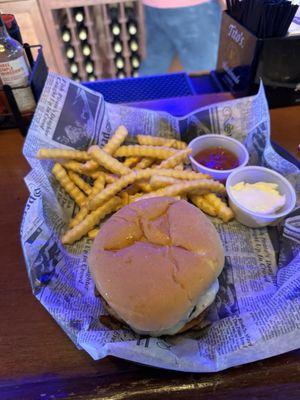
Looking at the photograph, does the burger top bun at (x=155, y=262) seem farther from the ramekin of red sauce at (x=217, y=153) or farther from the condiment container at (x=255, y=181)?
the ramekin of red sauce at (x=217, y=153)

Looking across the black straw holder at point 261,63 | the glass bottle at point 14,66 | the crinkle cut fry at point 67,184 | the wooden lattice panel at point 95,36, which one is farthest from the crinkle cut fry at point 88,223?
the wooden lattice panel at point 95,36

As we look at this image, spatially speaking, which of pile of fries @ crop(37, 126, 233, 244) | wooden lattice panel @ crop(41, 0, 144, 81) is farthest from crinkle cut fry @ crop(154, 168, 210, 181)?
wooden lattice panel @ crop(41, 0, 144, 81)

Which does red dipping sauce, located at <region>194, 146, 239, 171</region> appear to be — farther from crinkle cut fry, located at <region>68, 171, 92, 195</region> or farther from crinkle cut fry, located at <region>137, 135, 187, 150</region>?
crinkle cut fry, located at <region>68, 171, 92, 195</region>

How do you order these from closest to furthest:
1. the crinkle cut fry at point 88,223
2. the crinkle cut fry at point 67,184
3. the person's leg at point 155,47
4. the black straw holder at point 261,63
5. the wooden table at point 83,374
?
the wooden table at point 83,374
the crinkle cut fry at point 88,223
the crinkle cut fry at point 67,184
the black straw holder at point 261,63
the person's leg at point 155,47

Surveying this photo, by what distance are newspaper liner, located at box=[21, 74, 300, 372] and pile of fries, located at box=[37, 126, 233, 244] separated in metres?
0.08

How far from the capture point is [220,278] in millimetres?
1178

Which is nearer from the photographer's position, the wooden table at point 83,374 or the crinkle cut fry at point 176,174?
the wooden table at point 83,374

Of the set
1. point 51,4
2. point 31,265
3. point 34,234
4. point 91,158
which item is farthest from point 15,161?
point 51,4

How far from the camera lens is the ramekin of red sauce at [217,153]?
151 cm

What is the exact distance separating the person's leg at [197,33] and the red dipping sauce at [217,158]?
8.19 ft

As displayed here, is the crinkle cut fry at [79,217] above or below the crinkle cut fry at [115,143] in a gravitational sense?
below

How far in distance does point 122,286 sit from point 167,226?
0.89 ft

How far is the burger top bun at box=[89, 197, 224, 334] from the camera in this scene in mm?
889

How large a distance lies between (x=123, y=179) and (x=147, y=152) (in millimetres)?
205
